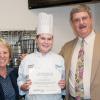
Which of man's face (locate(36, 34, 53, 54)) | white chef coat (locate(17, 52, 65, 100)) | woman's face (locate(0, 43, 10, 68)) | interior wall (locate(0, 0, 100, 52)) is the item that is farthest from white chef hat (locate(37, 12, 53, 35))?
interior wall (locate(0, 0, 100, 52))

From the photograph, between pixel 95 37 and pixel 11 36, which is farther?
pixel 11 36

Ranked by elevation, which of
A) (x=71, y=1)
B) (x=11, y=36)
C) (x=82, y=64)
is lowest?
(x=82, y=64)

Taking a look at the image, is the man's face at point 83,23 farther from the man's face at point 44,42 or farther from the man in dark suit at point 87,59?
the man's face at point 44,42

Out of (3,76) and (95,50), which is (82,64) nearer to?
(95,50)

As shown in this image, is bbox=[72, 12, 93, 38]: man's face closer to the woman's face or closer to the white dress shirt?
the white dress shirt

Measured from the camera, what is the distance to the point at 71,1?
7.92ft

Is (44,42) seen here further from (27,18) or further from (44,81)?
(27,18)

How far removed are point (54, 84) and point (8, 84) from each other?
1.11 ft

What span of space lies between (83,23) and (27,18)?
778 millimetres

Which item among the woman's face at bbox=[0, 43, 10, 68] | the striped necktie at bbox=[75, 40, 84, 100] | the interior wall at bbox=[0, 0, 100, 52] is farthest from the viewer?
the interior wall at bbox=[0, 0, 100, 52]

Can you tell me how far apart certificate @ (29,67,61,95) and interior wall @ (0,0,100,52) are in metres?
0.74

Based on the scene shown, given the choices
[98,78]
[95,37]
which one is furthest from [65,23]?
[98,78]

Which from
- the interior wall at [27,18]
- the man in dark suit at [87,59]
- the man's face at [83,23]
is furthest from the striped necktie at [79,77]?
the interior wall at [27,18]

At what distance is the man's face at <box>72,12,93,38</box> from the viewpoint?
6.55 feet
